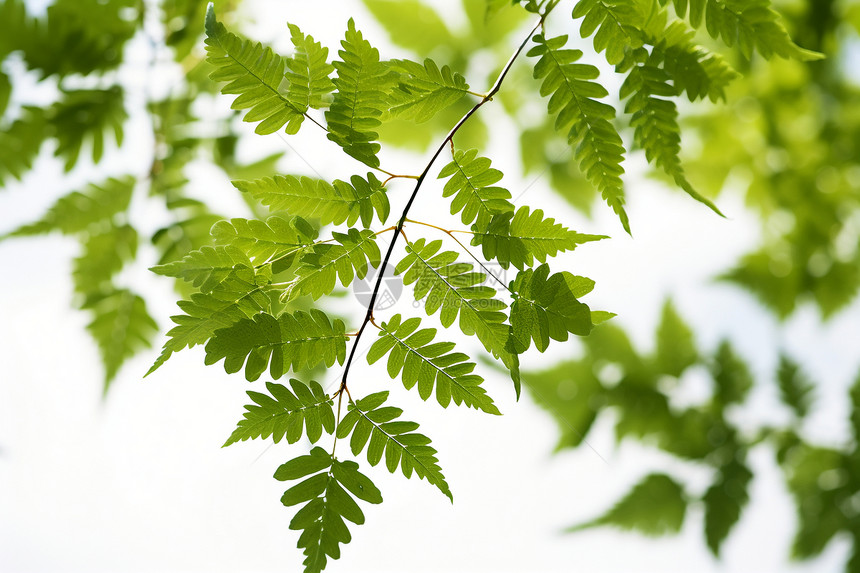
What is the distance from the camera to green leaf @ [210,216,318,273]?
0.56 meters

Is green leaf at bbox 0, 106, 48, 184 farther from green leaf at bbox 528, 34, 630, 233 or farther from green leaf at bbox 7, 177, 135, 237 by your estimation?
green leaf at bbox 528, 34, 630, 233

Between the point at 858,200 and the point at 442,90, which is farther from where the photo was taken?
the point at 858,200

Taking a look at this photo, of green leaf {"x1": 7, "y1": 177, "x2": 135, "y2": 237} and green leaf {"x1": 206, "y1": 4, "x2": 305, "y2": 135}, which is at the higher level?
green leaf {"x1": 7, "y1": 177, "x2": 135, "y2": 237}

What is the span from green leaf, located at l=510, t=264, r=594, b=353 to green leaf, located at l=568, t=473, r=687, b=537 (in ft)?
3.70

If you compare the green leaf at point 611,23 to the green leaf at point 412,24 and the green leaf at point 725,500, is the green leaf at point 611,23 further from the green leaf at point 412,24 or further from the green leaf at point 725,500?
the green leaf at point 725,500

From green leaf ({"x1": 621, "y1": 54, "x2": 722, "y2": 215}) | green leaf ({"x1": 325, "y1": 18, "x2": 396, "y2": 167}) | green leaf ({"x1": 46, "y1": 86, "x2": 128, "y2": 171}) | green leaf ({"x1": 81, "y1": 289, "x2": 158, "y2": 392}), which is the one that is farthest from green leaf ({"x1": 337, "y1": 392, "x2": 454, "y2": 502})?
green leaf ({"x1": 46, "y1": 86, "x2": 128, "y2": 171})

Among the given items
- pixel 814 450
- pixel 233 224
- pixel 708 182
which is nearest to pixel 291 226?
pixel 233 224

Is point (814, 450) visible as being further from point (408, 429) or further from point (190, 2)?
point (190, 2)

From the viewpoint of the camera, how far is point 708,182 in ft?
5.35

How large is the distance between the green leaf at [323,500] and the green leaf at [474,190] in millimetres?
292

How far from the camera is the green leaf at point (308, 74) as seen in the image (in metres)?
0.55

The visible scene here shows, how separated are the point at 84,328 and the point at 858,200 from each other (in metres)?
2.01

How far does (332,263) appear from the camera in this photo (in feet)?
1.87

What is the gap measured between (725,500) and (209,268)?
1422 millimetres
